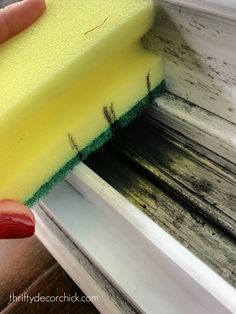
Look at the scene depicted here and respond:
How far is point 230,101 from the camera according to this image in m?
0.71

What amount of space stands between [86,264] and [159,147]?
0.33 metres

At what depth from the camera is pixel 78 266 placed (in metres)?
0.90

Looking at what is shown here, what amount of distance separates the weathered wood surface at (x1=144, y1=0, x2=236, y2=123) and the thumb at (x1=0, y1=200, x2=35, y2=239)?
428 millimetres

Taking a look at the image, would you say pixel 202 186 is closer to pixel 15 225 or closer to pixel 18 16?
pixel 15 225

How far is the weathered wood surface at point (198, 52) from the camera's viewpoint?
2.08 ft

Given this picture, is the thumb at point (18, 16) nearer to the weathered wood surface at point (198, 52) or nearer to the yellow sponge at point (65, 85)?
the yellow sponge at point (65, 85)

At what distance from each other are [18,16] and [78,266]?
589 mm

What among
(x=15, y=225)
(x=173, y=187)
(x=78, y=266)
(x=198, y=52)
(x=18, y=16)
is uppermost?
(x=18, y=16)

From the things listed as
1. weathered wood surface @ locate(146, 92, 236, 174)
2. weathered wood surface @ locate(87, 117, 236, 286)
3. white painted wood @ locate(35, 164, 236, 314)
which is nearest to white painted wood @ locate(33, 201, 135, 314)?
white painted wood @ locate(35, 164, 236, 314)

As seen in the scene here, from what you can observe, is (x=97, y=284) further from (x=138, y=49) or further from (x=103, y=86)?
(x=138, y=49)

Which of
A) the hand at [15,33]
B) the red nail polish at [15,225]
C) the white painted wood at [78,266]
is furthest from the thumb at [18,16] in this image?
the white painted wood at [78,266]

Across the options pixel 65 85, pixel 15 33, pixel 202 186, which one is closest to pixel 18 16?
pixel 15 33

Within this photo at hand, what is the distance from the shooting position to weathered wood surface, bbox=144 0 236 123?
2.08ft

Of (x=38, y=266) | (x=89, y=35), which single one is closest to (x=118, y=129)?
(x=89, y=35)
